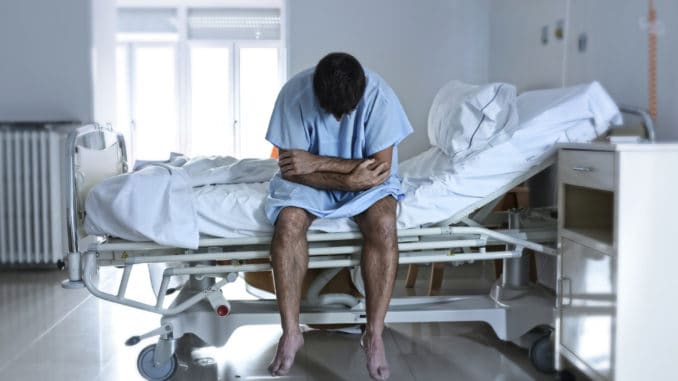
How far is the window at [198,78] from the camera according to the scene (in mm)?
6969

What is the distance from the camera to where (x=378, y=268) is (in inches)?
83.7

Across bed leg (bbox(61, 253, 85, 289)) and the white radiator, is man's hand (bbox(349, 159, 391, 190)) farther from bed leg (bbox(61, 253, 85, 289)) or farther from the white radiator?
the white radiator

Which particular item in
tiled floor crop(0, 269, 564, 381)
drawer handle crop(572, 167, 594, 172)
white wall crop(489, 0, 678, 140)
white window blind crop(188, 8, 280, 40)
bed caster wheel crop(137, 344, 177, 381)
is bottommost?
tiled floor crop(0, 269, 564, 381)

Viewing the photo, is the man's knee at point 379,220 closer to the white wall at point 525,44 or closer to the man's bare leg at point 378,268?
the man's bare leg at point 378,268

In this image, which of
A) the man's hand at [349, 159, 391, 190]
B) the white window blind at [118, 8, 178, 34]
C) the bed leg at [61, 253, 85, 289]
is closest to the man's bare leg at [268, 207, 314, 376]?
the man's hand at [349, 159, 391, 190]

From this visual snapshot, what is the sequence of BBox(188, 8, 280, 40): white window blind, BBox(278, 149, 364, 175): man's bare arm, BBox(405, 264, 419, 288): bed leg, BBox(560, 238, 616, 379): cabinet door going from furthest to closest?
BBox(188, 8, 280, 40): white window blind
BBox(405, 264, 419, 288): bed leg
BBox(278, 149, 364, 175): man's bare arm
BBox(560, 238, 616, 379): cabinet door

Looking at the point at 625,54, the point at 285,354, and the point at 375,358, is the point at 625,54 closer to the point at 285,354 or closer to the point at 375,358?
the point at 375,358

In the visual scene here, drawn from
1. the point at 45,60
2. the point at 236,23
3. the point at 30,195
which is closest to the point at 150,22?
the point at 236,23

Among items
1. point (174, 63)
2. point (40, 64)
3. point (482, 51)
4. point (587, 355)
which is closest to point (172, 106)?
point (174, 63)

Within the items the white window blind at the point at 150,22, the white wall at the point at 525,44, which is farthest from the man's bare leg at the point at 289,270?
the white window blind at the point at 150,22

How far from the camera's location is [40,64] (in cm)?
433

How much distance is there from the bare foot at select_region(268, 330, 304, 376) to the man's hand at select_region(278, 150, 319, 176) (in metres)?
0.49

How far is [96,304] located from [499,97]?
207 centimetres

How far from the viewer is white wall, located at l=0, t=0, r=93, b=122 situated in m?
4.32
